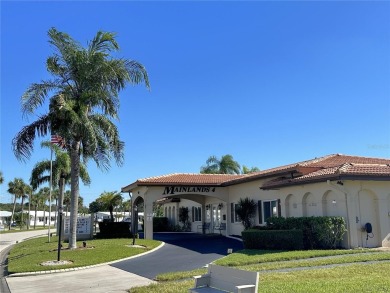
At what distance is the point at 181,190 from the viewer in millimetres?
28031

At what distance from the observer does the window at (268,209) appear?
22.6 metres

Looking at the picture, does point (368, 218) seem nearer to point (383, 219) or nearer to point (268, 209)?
point (383, 219)

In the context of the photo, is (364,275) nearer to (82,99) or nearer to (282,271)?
(282,271)

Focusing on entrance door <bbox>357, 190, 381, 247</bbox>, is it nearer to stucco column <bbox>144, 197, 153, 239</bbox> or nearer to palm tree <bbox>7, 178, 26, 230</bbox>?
stucco column <bbox>144, 197, 153, 239</bbox>

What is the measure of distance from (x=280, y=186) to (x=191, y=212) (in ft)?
57.2

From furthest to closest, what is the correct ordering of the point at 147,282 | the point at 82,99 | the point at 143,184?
the point at 143,184
the point at 82,99
the point at 147,282

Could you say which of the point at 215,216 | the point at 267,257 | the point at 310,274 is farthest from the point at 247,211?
the point at 310,274

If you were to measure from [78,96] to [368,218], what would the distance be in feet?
48.2

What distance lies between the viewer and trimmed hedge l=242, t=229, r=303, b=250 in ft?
55.6

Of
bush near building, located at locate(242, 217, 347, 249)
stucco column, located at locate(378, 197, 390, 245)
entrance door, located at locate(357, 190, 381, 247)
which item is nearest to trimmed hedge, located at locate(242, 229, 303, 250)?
bush near building, located at locate(242, 217, 347, 249)

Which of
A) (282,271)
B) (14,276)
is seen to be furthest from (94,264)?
(282,271)

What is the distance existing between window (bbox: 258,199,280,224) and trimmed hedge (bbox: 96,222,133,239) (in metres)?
9.37

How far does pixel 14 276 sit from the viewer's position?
13750mm

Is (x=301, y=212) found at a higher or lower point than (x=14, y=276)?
higher
